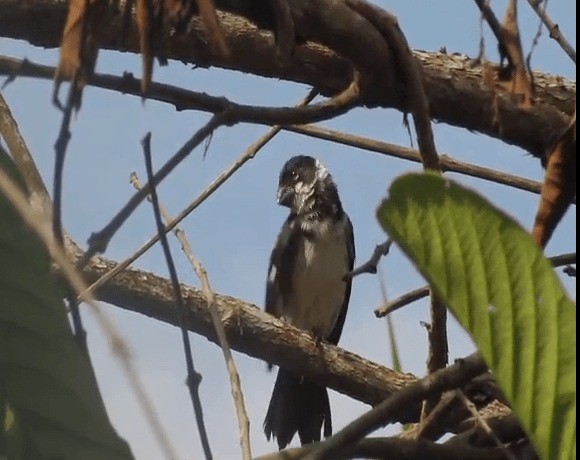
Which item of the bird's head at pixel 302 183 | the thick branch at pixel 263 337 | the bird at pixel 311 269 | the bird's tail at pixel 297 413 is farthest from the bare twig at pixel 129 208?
the bird's head at pixel 302 183

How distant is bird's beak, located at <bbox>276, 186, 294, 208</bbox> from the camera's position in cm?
592

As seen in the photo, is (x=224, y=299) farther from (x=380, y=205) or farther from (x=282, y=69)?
(x=380, y=205)

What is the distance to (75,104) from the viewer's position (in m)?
0.61

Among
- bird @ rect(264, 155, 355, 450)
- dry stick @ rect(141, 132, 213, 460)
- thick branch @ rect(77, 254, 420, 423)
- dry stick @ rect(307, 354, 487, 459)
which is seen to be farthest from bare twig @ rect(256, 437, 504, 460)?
bird @ rect(264, 155, 355, 450)

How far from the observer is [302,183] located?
241 inches

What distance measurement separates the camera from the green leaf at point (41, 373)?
10.6 inches

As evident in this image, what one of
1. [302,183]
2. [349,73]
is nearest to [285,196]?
[302,183]

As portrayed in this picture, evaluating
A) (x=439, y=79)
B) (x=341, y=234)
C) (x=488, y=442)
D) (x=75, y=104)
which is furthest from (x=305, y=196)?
(x=75, y=104)

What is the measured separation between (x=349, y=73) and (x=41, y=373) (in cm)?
145

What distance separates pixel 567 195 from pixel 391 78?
0.59m

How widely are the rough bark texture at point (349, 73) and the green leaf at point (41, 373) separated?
112cm

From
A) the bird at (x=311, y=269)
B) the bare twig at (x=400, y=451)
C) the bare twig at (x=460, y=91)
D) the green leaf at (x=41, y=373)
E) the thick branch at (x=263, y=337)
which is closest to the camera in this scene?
the green leaf at (x=41, y=373)

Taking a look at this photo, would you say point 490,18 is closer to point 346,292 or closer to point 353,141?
point 353,141

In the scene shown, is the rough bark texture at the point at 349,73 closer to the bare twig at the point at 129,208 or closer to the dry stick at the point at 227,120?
the dry stick at the point at 227,120
